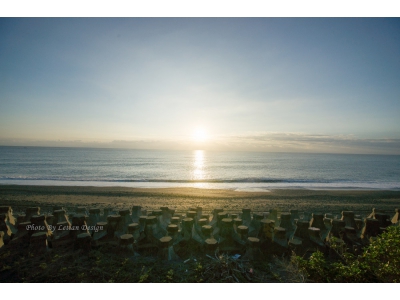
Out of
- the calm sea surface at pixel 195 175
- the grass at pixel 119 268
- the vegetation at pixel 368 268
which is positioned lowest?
the calm sea surface at pixel 195 175

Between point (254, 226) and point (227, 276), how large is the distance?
131cm

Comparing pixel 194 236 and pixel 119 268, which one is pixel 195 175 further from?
pixel 119 268

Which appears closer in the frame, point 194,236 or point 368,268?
point 368,268

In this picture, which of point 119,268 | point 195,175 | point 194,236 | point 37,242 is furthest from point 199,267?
point 195,175

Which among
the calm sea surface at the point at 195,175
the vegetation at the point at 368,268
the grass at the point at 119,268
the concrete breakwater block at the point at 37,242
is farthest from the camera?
the calm sea surface at the point at 195,175

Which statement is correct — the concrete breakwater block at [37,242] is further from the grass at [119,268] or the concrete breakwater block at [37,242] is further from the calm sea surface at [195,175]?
the calm sea surface at [195,175]

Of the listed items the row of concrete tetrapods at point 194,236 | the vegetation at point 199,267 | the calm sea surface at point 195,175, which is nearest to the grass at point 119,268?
the vegetation at point 199,267

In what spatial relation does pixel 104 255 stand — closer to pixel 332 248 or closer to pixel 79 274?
pixel 79 274

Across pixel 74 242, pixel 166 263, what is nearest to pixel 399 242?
pixel 166 263

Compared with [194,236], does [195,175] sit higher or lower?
lower

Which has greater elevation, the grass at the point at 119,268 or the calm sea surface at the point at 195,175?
the grass at the point at 119,268

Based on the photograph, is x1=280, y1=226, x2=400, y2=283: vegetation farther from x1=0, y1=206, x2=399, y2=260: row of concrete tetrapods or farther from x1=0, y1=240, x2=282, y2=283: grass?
x1=0, y1=240, x2=282, y2=283: grass

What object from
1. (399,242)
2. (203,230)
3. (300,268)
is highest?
(399,242)

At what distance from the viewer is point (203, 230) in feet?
12.6
